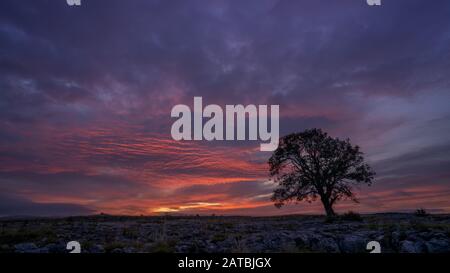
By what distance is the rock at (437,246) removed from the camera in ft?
31.3

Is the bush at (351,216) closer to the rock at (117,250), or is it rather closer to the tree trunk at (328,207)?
the tree trunk at (328,207)

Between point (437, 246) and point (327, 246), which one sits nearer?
point (437, 246)

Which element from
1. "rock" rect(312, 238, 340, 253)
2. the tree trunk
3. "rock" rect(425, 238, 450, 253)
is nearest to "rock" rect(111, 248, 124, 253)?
"rock" rect(312, 238, 340, 253)

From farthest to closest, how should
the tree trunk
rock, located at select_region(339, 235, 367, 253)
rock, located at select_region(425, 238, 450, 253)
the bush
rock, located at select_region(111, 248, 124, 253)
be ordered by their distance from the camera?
the tree trunk → the bush → rock, located at select_region(339, 235, 367, 253) → rock, located at select_region(111, 248, 124, 253) → rock, located at select_region(425, 238, 450, 253)

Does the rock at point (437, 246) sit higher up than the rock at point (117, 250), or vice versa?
the rock at point (437, 246)

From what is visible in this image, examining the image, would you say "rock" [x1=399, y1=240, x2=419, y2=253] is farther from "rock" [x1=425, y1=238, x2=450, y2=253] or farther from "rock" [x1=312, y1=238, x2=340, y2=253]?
"rock" [x1=312, y1=238, x2=340, y2=253]

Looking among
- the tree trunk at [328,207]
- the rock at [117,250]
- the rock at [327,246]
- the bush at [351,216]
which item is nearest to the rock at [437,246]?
the rock at [327,246]

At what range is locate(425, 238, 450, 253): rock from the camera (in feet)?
31.3

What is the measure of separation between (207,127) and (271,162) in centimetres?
2295

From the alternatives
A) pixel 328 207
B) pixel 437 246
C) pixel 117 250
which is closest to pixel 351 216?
pixel 328 207

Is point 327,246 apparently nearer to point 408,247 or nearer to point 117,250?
point 408,247

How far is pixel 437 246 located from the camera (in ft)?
32.3
